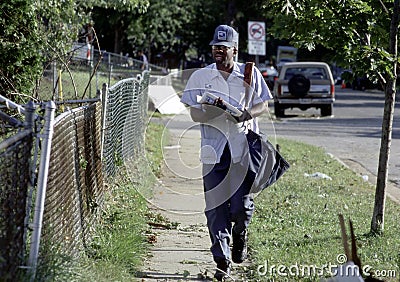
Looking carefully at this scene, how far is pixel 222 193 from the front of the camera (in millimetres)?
6934

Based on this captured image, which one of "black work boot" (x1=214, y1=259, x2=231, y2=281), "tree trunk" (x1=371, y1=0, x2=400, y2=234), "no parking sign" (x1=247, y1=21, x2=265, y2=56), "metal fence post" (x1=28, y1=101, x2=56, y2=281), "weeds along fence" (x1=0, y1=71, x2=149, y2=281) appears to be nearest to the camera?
"weeds along fence" (x1=0, y1=71, x2=149, y2=281)

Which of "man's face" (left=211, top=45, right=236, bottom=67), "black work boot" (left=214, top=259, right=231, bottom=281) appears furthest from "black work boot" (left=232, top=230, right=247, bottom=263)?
"man's face" (left=211, top=45, right=236, bottom=67)

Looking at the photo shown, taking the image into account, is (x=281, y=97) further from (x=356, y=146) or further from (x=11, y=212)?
(x=11, y=212)

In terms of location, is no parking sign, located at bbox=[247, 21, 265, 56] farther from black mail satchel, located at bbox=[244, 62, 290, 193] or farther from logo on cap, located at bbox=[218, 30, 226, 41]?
logo on cap, located at bbox=[218, 30, 226, 41]

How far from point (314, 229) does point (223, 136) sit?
8.29 feet

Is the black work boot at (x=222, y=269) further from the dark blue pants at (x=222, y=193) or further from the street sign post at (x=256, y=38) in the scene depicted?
the street sign post at (x=256, y=38)

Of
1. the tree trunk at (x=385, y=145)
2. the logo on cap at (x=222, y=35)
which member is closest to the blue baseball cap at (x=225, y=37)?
the logo on cap at (x=222, y=35)

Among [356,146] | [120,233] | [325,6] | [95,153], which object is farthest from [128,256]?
[356,146]

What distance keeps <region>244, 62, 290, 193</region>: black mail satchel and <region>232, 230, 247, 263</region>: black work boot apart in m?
0.47

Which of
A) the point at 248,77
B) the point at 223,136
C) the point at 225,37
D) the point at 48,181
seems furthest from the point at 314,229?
the point at 48,181

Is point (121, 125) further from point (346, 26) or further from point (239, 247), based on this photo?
point (239, 247)

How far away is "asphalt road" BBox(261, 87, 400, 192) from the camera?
1731cm

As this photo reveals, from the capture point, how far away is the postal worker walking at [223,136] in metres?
6.86

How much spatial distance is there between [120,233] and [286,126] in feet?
61.0
